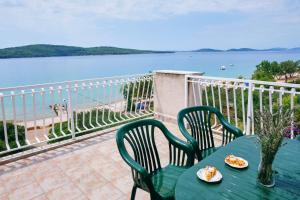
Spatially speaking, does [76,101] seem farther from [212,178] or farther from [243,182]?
[243,182]

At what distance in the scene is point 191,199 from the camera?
1.21 m

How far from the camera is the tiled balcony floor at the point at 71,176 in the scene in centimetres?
258

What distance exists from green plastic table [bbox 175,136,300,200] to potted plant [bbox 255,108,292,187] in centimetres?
7

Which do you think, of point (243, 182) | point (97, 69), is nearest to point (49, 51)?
point (97, 69)

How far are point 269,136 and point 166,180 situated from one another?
0.98 m

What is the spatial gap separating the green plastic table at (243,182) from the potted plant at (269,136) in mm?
70

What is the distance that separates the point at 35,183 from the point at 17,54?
1296 inches

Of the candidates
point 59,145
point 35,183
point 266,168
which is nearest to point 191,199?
point 266,168

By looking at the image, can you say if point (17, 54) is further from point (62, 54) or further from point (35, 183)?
point (35, 183)

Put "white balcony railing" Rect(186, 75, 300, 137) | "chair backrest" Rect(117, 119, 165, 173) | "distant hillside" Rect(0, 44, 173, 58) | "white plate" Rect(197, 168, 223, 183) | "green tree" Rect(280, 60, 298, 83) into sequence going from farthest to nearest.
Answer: "green tree" Rect(280, 60, 298, 83)
"distant hillside" Rect(0, 44, 173, 58)
"white balcony railing" Rect(186, 75, 300, 137)
"chair backrest" Rect(117, 119, 165, 173)
"white plate" Rect(197, 168, 223, 183)

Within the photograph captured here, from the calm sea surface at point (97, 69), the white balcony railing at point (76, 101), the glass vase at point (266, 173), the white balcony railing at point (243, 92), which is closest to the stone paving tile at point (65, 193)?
the white balcony railing at point (76, 101)

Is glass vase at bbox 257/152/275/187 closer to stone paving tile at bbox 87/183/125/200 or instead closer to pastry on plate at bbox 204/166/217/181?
pastry on plate at bbox 204/166/217/181

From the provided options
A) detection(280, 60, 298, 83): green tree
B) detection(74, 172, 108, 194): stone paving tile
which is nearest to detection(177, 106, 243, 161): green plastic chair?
detection(74, 172, 108, 194): stone paving tile

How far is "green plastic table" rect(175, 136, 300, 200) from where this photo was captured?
1.26 m
